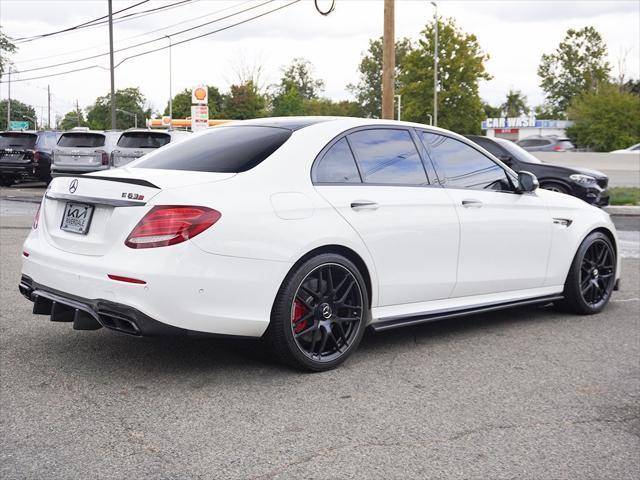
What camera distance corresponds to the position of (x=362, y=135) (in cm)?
534

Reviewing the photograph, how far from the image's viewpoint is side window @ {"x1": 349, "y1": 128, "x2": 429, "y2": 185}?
528 cm

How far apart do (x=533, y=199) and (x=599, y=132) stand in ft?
177

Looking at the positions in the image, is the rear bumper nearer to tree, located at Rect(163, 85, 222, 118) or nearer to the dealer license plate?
the dealer license plate

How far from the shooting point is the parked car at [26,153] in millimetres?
24406

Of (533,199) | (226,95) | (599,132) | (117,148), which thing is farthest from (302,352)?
(226,95)

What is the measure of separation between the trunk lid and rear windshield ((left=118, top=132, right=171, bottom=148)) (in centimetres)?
1525

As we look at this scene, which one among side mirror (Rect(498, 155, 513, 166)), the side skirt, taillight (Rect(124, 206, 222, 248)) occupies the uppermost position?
side mirror (Rect(498, 155, 513, 166))

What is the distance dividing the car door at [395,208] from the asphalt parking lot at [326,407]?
511 mm

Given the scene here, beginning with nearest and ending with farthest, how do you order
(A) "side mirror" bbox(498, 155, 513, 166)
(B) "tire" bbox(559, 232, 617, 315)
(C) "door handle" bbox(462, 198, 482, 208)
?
(C) "door handle" bbox(462, 198, 482, 208) < (B) "tire" bbox(559, 232, 617, 315) < (A) "side mirror" bbox(498, 155, 513, 166)

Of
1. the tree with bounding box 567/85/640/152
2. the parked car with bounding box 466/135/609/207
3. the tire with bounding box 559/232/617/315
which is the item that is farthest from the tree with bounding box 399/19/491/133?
the tire with bounding box 559/232/617/315

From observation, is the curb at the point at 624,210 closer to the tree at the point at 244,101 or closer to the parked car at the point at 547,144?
the parked car at the point at 547,144

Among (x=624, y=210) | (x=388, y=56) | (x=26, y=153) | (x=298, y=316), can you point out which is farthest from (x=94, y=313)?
(x=26, y=153)

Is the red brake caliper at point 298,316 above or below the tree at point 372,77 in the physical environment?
below

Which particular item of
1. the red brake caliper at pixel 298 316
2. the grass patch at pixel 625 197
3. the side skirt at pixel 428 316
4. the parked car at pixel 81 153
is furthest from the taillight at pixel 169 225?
the parked car at pixel 81 153
